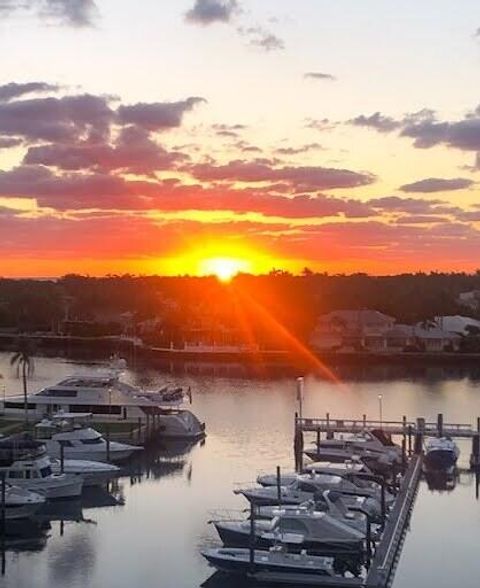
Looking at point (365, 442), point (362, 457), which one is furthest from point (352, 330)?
point (362, 457)

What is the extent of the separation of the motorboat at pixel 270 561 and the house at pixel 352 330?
58.9 meters

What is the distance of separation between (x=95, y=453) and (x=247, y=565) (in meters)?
13.9

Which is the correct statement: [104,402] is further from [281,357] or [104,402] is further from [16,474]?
[281,357]

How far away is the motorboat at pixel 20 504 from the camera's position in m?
27.8

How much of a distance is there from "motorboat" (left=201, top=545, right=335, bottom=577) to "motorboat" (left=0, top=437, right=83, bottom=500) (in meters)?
7.75

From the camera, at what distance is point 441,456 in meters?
35.0

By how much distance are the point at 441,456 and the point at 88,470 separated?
12137 millimetres

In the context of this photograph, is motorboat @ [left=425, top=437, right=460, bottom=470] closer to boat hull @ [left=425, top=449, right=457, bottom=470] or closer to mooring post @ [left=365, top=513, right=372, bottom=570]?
boat hull @ [left=425, top=449, right=457, bottom=470]

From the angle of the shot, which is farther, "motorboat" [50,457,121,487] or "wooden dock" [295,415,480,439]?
"wooden dock" [295,415,480,439]

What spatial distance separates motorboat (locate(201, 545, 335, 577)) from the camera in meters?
23.0

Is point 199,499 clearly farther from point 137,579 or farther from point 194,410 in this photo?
point 194,410

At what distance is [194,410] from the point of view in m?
51.2

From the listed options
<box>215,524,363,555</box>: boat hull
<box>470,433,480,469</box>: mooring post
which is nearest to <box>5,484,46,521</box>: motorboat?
<box>215,524,363,555</box>: boat hull

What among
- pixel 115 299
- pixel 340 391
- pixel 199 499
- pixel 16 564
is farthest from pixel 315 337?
pixel 16 564
